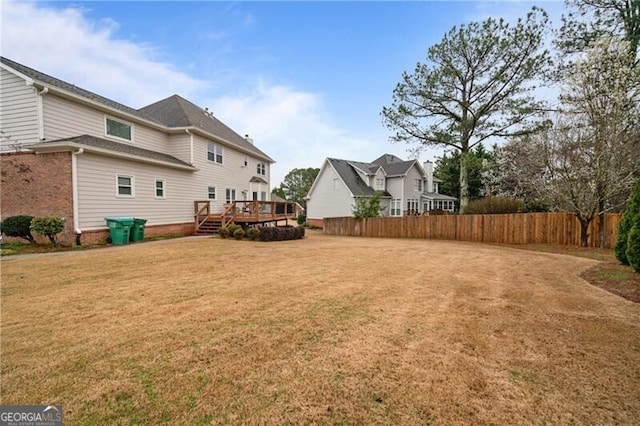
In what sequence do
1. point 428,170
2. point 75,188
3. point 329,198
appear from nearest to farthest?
point 75,188 → point 329,198 → point 428,170

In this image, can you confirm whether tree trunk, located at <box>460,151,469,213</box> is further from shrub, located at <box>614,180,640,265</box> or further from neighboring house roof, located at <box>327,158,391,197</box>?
shrub, located at <box>614,180,640,265</box>

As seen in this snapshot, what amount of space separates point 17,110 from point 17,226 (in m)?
4.42

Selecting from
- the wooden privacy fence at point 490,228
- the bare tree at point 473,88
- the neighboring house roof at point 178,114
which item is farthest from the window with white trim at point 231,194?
the bare tree at point 473,88

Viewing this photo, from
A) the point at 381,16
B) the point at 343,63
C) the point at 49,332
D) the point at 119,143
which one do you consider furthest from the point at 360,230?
the point at 49,332

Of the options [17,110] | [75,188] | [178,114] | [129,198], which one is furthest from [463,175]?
[17,110]

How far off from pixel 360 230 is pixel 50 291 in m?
17.0

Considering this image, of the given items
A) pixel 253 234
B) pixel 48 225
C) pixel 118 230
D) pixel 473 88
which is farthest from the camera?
pixel 473 88

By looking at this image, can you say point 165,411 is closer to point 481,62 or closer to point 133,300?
point 133,300

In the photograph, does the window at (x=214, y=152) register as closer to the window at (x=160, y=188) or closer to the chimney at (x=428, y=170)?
the window at (x=160, y=188)

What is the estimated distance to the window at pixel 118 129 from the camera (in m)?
13.5

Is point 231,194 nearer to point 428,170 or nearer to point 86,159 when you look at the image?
point 86,159

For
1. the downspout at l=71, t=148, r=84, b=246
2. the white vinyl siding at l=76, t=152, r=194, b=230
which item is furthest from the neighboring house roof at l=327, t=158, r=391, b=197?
the downspout at l=71, t=148, r=84, b=246

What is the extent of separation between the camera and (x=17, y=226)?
1016cm

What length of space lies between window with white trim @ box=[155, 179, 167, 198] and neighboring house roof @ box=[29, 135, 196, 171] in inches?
39.1
